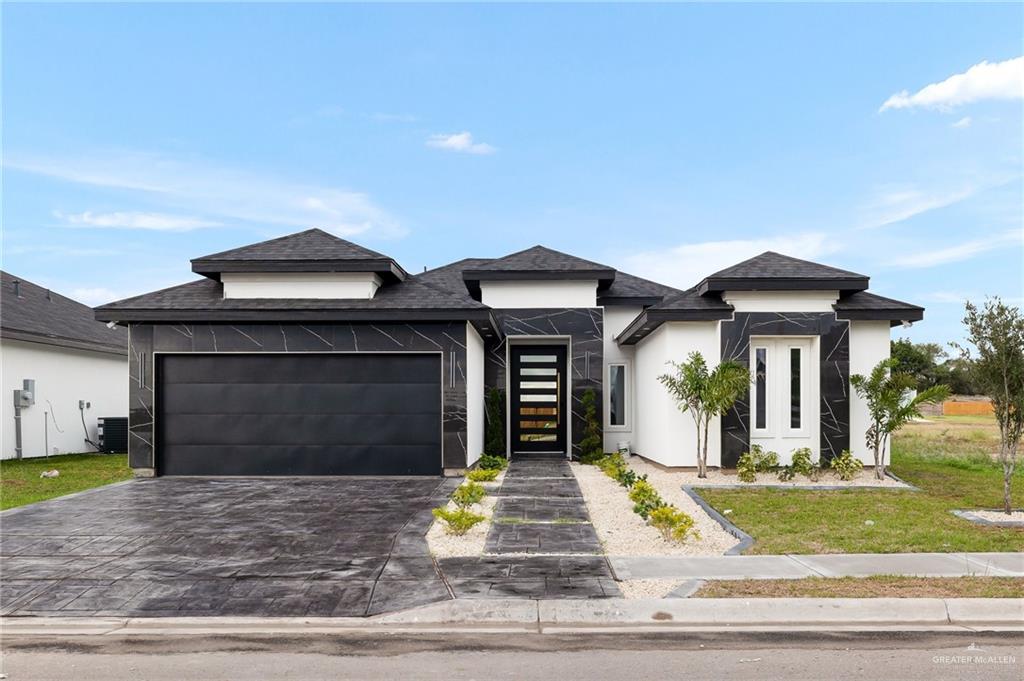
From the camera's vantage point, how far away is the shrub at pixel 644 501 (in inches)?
353

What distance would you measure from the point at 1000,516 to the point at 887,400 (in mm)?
3662

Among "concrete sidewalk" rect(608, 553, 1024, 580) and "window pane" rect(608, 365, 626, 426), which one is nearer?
"concrete sidewalk" rect(608, 553, 1024, 580)

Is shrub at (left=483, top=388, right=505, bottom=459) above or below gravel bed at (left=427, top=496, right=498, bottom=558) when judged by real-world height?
above

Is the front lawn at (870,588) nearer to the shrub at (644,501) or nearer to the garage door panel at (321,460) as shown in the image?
the shrub at (644,501)

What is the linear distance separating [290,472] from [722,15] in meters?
12.5

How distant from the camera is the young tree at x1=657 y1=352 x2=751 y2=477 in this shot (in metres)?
13.1

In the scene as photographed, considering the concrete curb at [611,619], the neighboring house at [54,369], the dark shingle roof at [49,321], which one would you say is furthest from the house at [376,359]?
the concrete curb at [611,619]

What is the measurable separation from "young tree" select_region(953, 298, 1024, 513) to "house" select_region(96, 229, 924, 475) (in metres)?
3.73

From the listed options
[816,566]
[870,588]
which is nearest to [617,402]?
[816,566]

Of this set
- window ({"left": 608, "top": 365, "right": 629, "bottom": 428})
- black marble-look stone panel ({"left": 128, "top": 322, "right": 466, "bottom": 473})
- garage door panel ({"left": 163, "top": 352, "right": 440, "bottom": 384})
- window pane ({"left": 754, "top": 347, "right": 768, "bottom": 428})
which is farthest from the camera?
window ({"left": 608, "top": 365, "right": 629, "bottom": 428})

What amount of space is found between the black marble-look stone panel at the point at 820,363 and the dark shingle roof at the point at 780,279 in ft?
1.80

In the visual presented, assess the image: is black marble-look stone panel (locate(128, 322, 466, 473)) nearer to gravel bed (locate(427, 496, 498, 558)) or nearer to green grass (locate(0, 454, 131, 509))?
green grass (locate(0, 454, 131, 509))

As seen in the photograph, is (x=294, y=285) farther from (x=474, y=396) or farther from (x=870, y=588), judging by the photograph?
(x=870, y=588)

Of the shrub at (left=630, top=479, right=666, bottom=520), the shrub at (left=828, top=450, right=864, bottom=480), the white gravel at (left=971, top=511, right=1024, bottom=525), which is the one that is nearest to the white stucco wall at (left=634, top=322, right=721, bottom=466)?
the shrub at (left=828, top=450, right=864, bottom=480)
